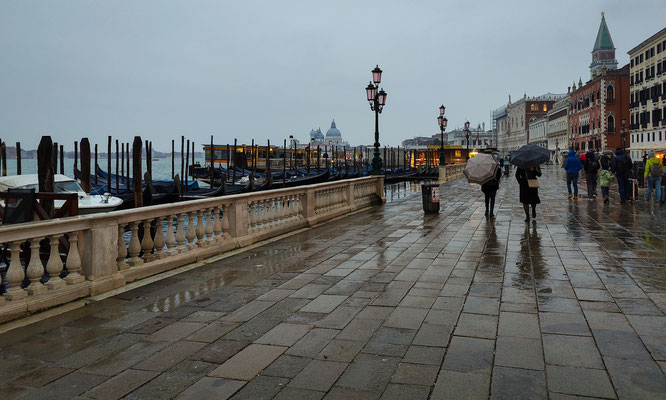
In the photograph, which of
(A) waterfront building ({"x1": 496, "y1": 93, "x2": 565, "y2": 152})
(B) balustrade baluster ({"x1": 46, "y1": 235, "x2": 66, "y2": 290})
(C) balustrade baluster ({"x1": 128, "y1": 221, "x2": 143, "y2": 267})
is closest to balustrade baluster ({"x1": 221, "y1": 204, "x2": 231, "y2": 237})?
(C) balustrade baluster ({"x1": 128, "y1": 221, "x2": 143, "y2": 267})

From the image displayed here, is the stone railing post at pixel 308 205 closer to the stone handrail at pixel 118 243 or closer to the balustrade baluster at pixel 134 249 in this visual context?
the stone handrail at pixel 118 243

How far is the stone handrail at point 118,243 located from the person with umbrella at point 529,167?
5343 millimetres

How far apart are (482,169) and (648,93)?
5637 centimetres

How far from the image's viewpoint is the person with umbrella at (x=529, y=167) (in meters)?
12.1

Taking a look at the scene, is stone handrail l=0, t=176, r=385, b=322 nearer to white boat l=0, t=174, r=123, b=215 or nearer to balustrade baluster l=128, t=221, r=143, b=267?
balustrade baluster l=128, t=221, r=143, b=267

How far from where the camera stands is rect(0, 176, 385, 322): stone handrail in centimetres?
528

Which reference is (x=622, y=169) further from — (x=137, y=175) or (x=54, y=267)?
(x=137, y=175)

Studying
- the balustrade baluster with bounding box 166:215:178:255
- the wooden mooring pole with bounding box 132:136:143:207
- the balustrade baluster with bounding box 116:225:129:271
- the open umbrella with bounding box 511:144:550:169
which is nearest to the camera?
the balustrade baluster with bounding box 116:225:129:271

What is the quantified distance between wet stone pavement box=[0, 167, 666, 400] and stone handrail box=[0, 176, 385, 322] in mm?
353

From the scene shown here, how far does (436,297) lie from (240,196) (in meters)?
4.73

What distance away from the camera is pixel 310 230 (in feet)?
38.3

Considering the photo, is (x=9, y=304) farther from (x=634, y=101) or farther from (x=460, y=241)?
(x=634, y=101)

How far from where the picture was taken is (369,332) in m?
4.60

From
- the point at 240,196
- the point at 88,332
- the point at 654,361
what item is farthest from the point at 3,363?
the point at 240,196
